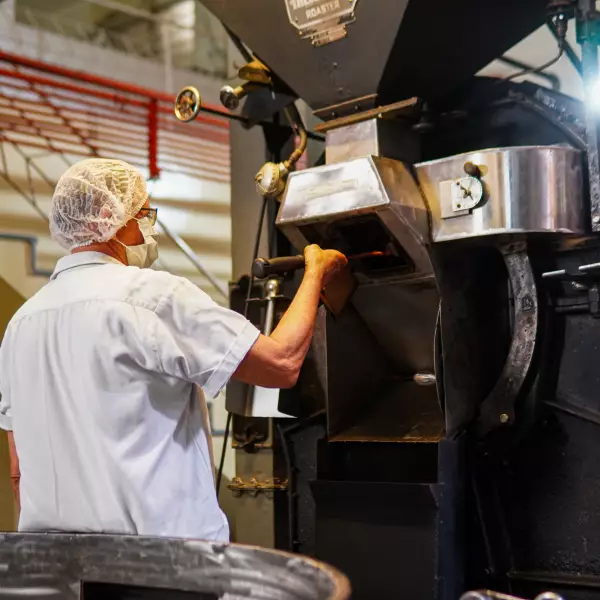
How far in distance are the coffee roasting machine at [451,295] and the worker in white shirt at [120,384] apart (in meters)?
0.53

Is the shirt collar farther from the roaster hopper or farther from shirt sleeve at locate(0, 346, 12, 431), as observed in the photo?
the roaster hopper

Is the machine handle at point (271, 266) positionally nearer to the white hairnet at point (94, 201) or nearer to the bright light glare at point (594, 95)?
the white hairnet at point (94, 201)

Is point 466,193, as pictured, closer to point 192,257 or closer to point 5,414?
point 5,414

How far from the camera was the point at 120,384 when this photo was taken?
131 cm

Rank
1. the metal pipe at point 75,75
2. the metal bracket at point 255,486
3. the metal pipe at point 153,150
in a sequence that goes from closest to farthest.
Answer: the metal bracket at point 255,486
the metal pipe at point 75,75
the metal pipe at point 153,150

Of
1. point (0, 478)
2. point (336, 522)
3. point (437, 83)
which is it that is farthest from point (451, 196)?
point (0, 478)

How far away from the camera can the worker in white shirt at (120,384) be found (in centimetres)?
128

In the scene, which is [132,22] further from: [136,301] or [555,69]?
[136,301]

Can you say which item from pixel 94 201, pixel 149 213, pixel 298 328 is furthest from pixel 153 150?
pixel 298 328

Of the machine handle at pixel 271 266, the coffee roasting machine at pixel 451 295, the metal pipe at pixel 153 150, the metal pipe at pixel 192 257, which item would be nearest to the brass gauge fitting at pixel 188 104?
the coffee roasting machine at pixel 451 295

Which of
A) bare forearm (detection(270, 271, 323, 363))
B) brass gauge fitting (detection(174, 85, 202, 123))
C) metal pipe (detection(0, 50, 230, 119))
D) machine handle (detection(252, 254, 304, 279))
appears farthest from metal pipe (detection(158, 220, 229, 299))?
bare forearm (detection(270, 271, 323, 363))

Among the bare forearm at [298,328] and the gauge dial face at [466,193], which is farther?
the gauge dial face at [466,193]

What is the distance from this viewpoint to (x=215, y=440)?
4613 mm

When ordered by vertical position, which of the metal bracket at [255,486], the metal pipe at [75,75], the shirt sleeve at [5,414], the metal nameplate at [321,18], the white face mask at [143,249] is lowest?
the metal bracket at [255,486]
